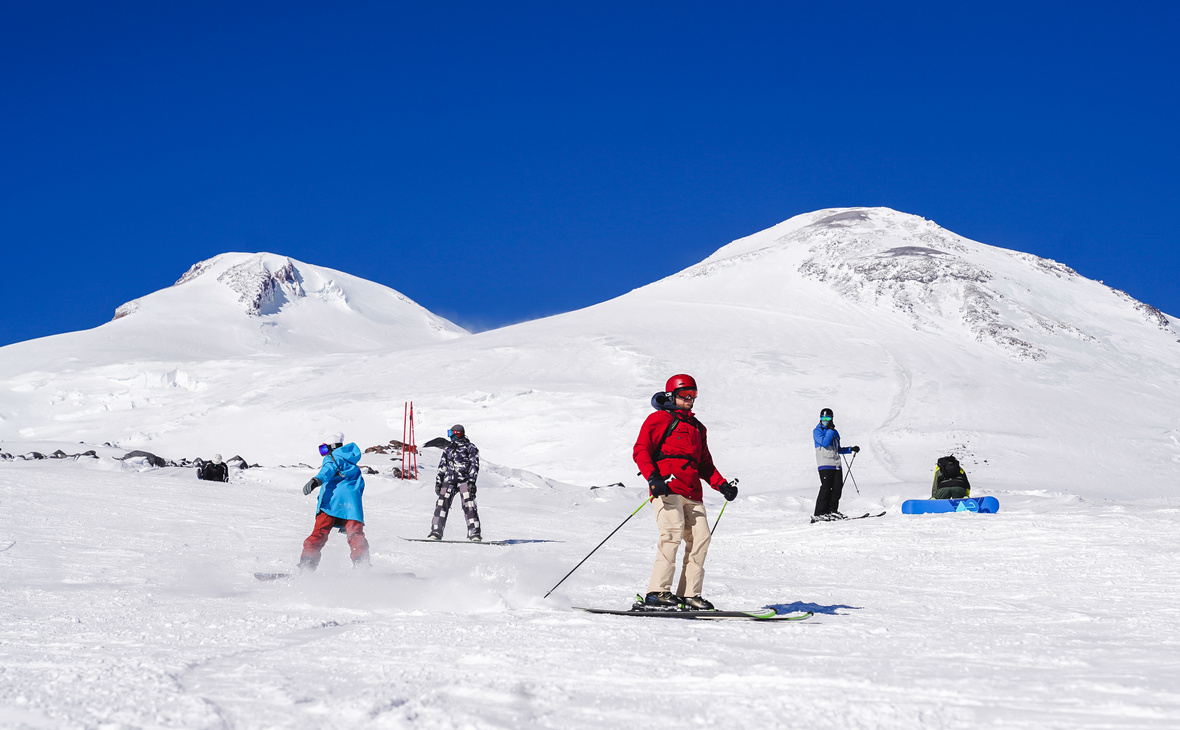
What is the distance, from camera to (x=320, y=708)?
3.46m

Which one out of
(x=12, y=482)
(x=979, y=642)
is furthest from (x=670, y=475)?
(x=12, y=482)

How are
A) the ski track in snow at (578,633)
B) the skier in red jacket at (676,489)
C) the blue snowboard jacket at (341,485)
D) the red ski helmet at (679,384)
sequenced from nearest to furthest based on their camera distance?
the ski track in snow at (578,633) < the skier in red jacket at (676,489) < the red ski helmet at (679,384) < the blue snowboard jacket at (341,485)

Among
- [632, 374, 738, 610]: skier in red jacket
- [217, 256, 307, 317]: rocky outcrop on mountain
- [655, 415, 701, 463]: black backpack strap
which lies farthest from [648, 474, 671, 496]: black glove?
[217, 256, 307, 317]: rocky outcrop on mountain

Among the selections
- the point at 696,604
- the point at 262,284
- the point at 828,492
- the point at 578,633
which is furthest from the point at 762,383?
the point at 262,284

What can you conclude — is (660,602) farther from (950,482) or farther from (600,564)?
(950,482)

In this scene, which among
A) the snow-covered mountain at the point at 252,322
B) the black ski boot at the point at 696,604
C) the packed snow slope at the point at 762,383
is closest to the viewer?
the black ski boot at the point at 696,604

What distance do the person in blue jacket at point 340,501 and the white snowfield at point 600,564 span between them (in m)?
0.29

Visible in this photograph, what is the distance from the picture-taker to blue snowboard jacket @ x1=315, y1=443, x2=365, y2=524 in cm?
907

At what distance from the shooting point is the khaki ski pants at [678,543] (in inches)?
256

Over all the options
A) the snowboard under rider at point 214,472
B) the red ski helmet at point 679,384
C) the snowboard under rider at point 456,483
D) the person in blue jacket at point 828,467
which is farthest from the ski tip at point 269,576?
the snowboard under rider at point 214,472

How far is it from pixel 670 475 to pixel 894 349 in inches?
2061

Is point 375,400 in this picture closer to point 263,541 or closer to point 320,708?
point 263,541

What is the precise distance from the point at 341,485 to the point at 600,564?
3065 millimetres

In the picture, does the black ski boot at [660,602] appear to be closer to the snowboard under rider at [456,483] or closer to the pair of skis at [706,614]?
the pair of skis at [706,614]
